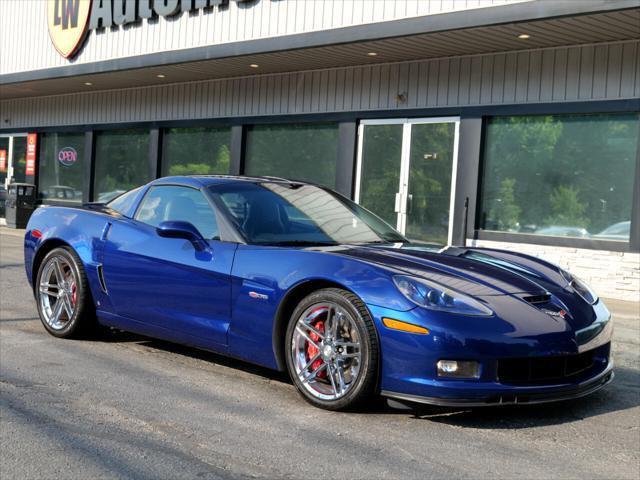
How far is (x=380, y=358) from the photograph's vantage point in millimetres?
3891

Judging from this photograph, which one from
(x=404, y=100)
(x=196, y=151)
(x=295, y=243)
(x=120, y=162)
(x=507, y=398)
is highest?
(x=404, y=100)

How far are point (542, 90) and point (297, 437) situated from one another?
8.56 metres

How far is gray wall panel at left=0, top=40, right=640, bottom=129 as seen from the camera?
10312 millimetres

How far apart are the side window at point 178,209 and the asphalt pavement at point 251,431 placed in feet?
3.20

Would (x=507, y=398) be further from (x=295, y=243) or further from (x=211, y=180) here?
(x=211, y=180)

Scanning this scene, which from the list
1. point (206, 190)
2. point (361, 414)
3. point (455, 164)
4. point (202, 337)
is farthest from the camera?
point (455, 164)

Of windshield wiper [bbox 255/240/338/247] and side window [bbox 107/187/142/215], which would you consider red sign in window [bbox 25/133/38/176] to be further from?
windshield wiper [bbox 255/240/338/247]

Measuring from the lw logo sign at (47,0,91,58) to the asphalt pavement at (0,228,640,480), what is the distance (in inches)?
499

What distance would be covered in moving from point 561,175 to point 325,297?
785 centimetres

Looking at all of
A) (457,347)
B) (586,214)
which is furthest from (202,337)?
(586,214)

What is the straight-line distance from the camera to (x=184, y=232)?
16.0 feet

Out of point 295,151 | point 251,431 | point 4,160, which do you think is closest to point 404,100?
point 295,151

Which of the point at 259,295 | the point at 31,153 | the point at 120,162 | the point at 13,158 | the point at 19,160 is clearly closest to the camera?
the point at 259,295

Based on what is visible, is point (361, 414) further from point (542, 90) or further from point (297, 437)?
point (542, 90)
